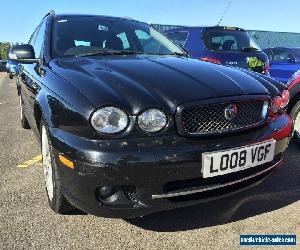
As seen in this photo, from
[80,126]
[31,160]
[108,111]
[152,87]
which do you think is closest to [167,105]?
[152,87]

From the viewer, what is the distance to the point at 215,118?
2.66 m

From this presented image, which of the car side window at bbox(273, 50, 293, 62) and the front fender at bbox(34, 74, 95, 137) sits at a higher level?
the front fender at bbox(34, 74, 95, 137)

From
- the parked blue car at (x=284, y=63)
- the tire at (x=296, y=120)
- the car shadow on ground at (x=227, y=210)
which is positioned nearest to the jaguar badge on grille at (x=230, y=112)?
the car shadow on ground at (x=227, y=210)

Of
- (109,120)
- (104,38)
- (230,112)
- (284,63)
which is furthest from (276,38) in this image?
(109,120)

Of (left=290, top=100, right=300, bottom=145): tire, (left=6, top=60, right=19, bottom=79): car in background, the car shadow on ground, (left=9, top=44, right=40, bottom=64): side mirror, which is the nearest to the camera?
the car shadow on ground

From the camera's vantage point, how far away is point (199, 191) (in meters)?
2.54

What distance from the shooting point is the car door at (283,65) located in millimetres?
10334

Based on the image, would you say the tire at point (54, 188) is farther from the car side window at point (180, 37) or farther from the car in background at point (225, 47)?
the car side window at point (180, 37)

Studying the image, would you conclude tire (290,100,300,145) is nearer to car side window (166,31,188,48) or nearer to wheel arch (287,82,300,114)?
wheel arch (287,82,300,114)

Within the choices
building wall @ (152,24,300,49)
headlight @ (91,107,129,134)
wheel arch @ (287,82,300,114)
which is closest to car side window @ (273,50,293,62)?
wheel arch @ (287,82,300,114)

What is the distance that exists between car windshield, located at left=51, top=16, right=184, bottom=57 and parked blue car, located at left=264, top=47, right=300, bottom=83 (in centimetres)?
680

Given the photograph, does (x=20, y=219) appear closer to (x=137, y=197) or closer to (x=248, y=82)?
(x=137, y=197)

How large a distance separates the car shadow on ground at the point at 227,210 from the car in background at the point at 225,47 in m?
3.17

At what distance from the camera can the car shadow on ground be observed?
2.90 metres
